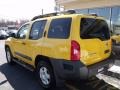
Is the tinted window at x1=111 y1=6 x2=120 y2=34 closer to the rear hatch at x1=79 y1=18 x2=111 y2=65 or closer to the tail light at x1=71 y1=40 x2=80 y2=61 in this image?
the rear hatch at x1=79 y1=18 x2=111 y2=65

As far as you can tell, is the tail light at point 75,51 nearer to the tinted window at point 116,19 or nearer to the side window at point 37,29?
the side window at point 37,29

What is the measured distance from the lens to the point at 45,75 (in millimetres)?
6047

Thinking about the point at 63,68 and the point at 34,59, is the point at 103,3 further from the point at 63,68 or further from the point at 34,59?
the point at 63,68

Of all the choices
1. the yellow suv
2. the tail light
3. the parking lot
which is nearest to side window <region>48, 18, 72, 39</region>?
the yellow suv

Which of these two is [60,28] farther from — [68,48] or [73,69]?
[73,69]

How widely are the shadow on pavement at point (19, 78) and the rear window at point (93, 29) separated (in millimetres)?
2157

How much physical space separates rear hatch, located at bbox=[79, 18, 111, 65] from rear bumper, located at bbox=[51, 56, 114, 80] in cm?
16

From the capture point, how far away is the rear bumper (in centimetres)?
504

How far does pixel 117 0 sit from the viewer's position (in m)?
13.6

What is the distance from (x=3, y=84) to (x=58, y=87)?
1.77 metres

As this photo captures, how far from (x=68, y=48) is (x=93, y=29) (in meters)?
0.92

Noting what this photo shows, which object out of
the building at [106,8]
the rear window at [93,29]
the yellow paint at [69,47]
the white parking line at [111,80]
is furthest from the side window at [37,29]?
the building at [106,8]

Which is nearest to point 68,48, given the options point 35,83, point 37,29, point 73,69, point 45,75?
point 73,69

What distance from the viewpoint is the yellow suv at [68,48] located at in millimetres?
5074
